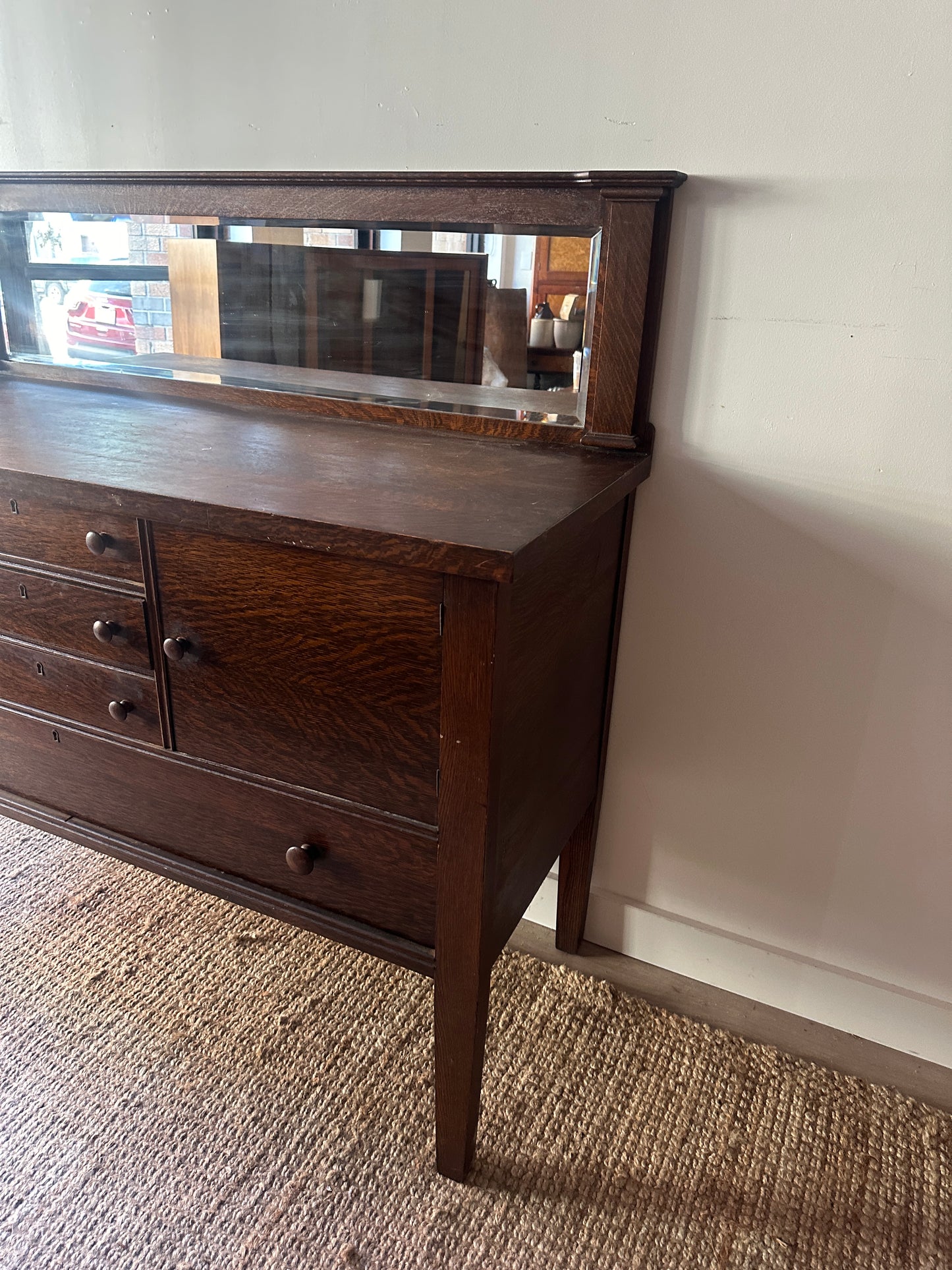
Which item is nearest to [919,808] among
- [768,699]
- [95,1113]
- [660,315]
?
[768,699]

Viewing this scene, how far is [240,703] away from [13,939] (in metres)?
0.74

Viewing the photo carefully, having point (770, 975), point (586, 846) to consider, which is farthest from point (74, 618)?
point (770, 975)

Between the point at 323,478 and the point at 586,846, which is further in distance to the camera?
the point at 586,846

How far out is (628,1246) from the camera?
1.02 m

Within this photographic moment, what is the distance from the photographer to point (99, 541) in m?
0.98

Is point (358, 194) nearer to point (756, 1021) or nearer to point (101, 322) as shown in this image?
point (101, 322)

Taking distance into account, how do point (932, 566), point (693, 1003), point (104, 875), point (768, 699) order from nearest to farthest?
point (932, 566) < point (768, 699) < point (693, 1003) < point (104, 875)

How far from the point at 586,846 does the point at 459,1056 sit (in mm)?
418

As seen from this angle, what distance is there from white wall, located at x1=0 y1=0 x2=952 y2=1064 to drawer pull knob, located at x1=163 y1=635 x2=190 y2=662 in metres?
0.60

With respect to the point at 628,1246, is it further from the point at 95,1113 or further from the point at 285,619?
the point at 285,619

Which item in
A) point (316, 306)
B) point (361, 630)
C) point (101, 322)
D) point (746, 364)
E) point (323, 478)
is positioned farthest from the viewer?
point (101, 322)

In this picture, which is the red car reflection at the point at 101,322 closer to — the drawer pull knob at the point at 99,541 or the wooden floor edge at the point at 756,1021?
the drawer pull knob at the point at 99,541

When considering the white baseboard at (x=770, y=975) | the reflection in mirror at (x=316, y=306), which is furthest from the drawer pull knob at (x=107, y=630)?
the white baseboard at (x=770, y=975)

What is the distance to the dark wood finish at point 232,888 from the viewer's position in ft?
3.33
